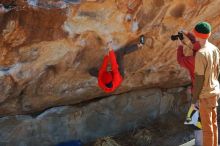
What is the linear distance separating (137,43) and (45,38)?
3.81ft

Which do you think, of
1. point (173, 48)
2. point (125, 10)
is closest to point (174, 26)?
point (173, 48)

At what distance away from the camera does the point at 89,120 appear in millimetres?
5879

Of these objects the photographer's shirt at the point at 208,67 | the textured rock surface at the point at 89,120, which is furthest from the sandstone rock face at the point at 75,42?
the photographer's shirt at the point at 208,67

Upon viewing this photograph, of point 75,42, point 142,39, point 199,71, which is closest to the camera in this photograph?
point 199,71

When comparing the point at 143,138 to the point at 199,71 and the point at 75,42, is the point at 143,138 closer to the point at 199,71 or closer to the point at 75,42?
the point at 75,42

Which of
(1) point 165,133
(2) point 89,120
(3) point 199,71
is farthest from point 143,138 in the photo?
(3) point 199,71

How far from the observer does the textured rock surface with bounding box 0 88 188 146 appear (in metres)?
5.39

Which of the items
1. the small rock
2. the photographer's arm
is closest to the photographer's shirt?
the photographer's arm

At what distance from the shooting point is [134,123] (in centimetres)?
626

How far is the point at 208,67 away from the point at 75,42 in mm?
1477

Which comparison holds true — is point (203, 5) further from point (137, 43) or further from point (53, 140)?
point (53, 140)

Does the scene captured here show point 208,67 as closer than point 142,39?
Yes

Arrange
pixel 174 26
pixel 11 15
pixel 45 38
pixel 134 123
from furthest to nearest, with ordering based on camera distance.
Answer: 1. pixel 134 123
2. pixel 174 26
3. pixel 45 38
4. pixel 11 15

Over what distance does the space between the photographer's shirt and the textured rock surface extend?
1.76 metres
